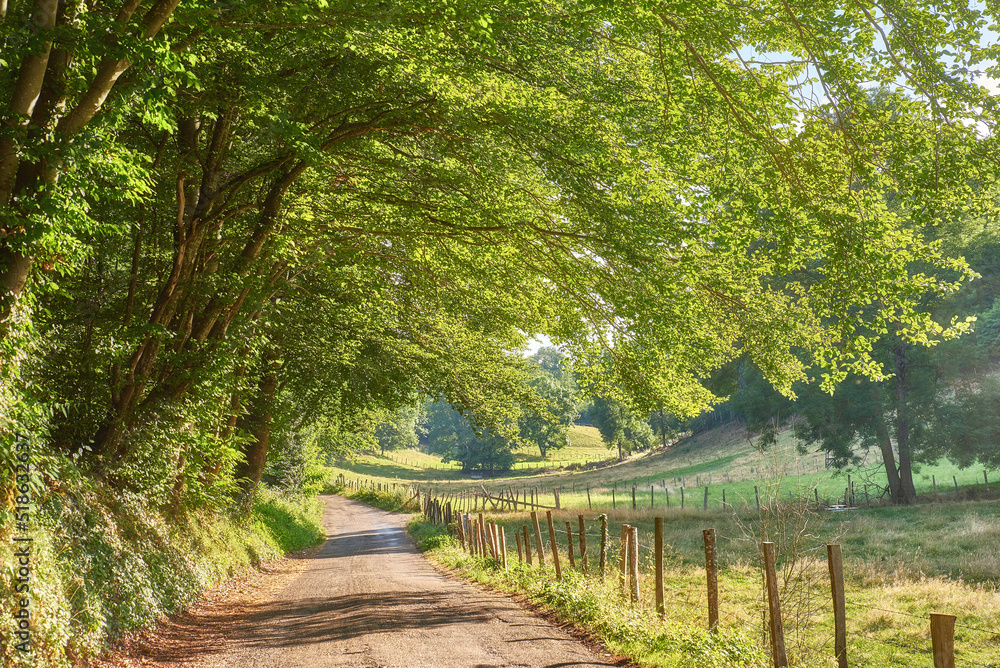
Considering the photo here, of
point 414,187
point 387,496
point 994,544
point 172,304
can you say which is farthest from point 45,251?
point 387,496

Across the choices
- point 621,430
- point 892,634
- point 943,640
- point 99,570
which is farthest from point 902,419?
point 621,430

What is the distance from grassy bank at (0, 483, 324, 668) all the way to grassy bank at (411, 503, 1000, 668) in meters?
5.64

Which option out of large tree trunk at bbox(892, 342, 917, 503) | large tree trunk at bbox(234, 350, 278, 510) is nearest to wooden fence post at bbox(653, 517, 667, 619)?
large tree trunk at bbox(234, 350, 278, 510)

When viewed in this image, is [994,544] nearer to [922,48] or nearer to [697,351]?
[697,351]

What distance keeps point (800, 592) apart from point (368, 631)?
17.8 feet

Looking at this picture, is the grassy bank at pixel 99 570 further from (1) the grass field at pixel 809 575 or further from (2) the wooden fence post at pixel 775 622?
(2) the wooden fence post at pixel 775 622

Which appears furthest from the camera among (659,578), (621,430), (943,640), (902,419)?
(621,430)

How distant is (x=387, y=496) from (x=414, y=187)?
4148 centimetres

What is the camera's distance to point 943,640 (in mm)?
4742

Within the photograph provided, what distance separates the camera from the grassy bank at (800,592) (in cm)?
747

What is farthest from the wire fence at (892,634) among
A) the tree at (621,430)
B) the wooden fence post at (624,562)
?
the tree at (621,430)

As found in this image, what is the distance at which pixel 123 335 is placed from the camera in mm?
9375

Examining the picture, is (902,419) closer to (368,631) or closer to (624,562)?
(624,562)

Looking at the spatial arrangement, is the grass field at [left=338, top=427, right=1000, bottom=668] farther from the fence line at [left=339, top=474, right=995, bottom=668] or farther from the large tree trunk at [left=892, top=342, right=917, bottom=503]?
the large tree trunk at [left=892, top=342, right=917, bottom=503]
